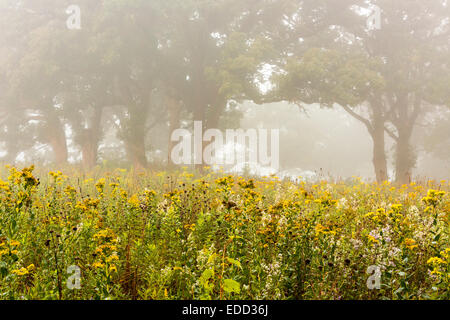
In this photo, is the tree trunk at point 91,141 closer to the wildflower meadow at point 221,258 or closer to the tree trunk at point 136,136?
the tree trunk at point 136,136

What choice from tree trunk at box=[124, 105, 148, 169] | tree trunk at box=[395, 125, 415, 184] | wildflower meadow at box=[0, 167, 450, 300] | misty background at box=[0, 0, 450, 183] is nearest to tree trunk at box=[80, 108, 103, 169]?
misty background at box=[0, 0, 450, 183]

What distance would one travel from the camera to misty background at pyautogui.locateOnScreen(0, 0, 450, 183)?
53.4ft

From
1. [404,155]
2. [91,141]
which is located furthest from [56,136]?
[404,155]

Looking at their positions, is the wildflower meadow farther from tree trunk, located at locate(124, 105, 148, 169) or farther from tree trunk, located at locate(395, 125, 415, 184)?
tree trunk, located at locate(395, 125, 415, 184)

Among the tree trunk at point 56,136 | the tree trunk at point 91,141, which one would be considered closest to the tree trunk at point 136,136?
the tree trunk at point 91,141

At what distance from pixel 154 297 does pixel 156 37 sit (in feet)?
59.6

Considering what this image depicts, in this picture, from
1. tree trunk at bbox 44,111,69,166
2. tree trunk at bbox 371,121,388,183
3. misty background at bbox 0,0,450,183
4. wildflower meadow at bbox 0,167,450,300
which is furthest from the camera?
tree trunk at bbox 44,111,69,166

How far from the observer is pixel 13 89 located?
1814cm

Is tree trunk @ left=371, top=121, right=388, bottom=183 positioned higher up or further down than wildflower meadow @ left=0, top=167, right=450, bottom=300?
higher up

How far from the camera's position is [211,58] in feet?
61.0

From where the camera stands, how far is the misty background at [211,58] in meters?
16.3

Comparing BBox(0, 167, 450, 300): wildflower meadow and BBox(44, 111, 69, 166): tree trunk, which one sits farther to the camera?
BBox(44, 111, 69, 166): tree trunk
